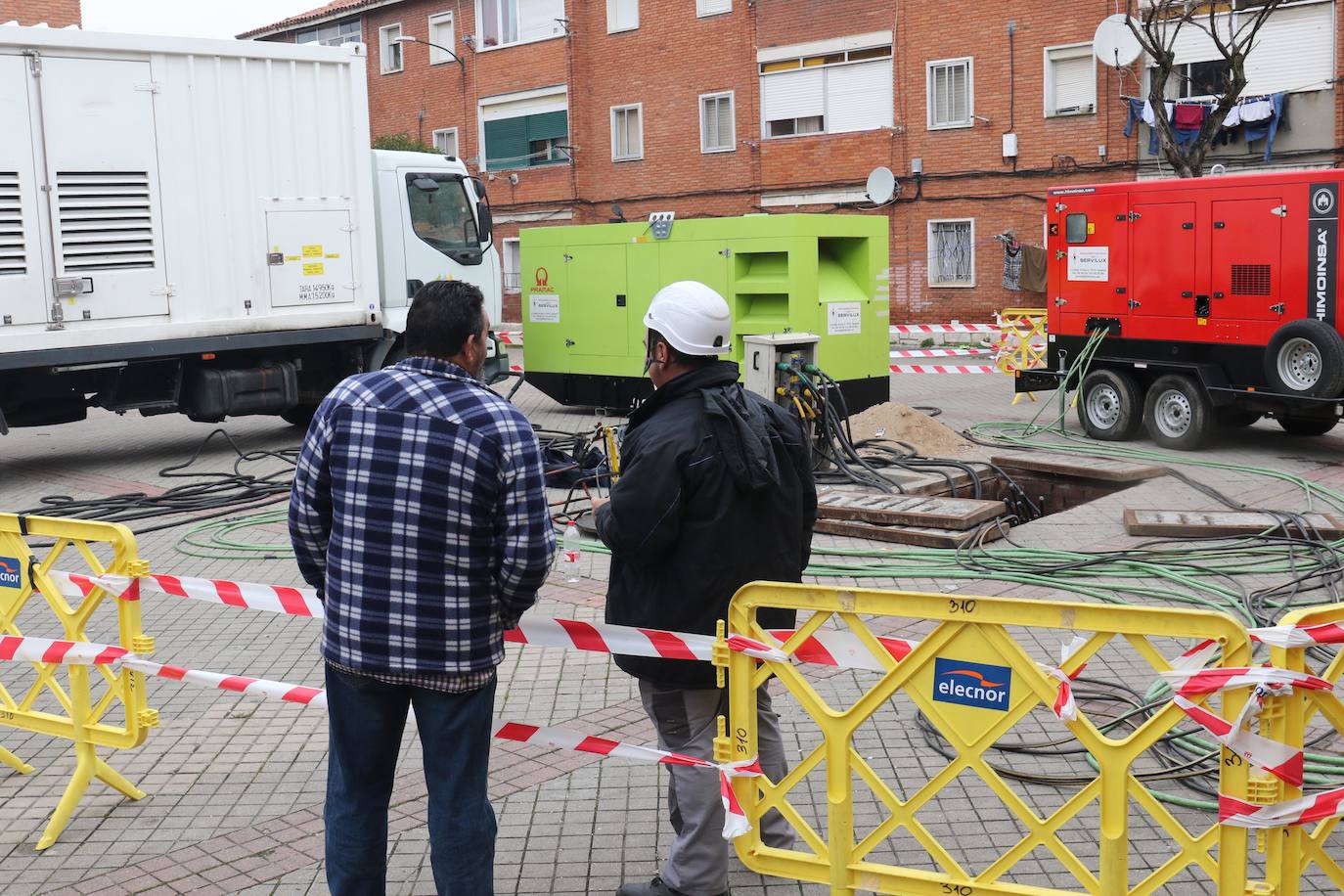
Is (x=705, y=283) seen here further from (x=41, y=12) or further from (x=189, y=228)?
(x=41, y=12)

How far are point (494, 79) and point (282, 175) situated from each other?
78.6 feet

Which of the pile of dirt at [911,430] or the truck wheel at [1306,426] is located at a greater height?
the pile of dirt at [911,430]

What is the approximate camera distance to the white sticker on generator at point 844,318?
14812mm

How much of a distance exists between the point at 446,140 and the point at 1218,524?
106ft

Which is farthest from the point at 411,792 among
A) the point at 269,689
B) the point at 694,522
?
the point at 694,522

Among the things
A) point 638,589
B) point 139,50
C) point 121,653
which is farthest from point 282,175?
point 638,589

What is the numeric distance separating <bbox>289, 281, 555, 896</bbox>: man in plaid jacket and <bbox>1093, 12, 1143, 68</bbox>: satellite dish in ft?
74.0

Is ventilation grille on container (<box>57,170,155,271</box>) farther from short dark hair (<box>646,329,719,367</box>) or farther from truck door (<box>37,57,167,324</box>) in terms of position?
short dark hair (<box>646,329,719,367</box>)

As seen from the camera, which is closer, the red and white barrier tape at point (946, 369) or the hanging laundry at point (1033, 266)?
the red and white barrier tape at point (946, 369)

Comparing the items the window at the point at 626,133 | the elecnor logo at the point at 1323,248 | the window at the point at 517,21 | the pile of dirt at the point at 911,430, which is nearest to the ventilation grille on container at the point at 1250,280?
the elecnor logo at the point at 1323,248

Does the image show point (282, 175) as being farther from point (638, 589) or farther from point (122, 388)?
point (638, 589)

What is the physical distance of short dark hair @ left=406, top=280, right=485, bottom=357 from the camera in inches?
138

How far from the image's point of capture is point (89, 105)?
12.7 meters

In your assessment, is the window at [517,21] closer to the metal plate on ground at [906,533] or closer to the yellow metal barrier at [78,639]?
the metal plate on ground at [906,533]
